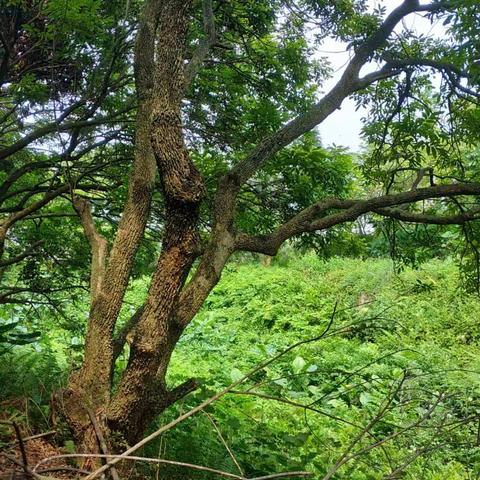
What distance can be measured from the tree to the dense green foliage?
51 centimetres

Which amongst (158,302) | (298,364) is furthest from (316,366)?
(158,302)

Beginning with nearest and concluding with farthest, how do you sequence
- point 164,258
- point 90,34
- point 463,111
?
point 164,258 < point 90,34 < point 463,111

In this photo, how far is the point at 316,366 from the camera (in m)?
9.38

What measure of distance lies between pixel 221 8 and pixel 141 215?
118 inches

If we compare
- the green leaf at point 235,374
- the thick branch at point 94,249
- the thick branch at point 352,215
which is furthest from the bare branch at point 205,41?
the green leaf at point 235,374

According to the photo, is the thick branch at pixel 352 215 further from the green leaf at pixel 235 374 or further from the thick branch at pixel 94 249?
the green leaf at pixel 235 374

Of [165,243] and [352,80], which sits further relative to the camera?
[352,80]

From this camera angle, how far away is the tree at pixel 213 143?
10.5 ft

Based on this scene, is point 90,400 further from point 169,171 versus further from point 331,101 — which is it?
point 331,101

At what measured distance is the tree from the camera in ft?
10.5

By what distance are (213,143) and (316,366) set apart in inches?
207

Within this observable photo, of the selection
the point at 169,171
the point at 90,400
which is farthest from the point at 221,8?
the point at 90,400

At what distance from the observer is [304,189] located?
5.08m

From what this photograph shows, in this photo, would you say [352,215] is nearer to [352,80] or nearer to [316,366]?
[352,80]
